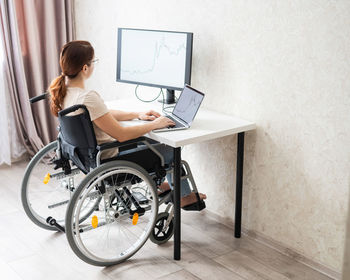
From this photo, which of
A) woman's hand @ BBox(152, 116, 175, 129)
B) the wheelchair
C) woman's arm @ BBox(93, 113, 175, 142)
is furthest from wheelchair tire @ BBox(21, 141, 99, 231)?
woman's hand @ BBox(152, 116, 175, 129)

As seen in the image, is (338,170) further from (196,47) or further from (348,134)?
(196,47)

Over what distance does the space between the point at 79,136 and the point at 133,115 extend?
0.46 metres

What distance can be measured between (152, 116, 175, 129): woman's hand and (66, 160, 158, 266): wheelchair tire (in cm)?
24

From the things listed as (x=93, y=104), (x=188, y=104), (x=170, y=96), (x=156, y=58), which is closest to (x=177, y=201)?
(x=188, y=104)

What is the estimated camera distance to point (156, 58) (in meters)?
2.97

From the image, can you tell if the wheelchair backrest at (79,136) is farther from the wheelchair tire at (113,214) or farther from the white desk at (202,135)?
the white desk at (202,135)

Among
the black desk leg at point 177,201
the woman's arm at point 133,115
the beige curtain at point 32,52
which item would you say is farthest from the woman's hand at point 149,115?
the beige curtain at point 32,52

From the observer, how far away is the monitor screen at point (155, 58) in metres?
2.85

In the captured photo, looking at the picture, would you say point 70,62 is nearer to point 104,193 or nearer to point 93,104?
point 93,104

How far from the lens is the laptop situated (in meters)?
2.57

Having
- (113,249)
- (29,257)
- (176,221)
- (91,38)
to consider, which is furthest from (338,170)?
(91,38)

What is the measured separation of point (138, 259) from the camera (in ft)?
8.63

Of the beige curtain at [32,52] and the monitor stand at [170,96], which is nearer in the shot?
the monitor stand at [170,96]

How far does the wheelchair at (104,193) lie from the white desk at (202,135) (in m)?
0.12
